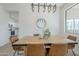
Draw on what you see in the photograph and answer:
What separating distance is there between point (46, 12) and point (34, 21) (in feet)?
0.98

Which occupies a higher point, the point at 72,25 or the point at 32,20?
the point at 32,20

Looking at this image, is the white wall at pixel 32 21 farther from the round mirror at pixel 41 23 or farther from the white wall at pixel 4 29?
Result: the white wall at pixel 4 29

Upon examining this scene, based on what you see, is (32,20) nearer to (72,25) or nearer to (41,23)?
(41,23)

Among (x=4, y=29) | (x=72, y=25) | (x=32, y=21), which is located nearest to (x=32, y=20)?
(x=32, y=21)

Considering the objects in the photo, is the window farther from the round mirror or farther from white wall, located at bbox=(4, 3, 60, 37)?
the round mirror

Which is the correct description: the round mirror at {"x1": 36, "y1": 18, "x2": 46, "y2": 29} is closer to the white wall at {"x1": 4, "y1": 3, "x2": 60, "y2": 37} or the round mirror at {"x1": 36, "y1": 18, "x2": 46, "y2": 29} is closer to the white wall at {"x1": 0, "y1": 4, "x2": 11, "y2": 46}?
the white wall at {"x1": 4, "y1": 3, "x2": 60, "y2": 37}

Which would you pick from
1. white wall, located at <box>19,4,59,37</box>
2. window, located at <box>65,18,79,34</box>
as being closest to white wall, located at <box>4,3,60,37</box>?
white wall, located at <box>19,4,59,37</box>

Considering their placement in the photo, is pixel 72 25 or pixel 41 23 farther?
pixel 41 23

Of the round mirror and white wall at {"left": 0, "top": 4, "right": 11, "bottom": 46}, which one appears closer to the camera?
white wall at {"left": 0, "top": 4, "right": 11, "bottom": 46}

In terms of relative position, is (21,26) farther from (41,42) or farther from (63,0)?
(63,0)

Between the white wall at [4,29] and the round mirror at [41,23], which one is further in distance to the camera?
the round mirror at [41,23]


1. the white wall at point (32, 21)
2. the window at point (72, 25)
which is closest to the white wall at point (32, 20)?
the white wall at point (32, 21)

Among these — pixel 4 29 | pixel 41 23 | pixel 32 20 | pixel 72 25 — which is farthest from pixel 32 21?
pixel 72 25

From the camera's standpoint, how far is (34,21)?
259 cm
